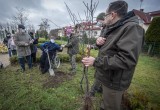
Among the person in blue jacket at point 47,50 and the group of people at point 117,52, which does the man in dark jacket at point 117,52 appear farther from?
the person in blue jacket at point 47,50

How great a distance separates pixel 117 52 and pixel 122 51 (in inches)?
7.2

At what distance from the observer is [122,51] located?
4.33ft

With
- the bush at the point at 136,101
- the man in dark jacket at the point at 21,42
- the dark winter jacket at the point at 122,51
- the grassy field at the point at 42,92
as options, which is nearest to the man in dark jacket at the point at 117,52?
the dark winter jacket at the point at 122,51

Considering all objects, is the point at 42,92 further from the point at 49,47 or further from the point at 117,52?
the point at 117,52

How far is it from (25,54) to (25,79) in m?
1.27

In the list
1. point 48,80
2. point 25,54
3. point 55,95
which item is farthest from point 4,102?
point 25,54

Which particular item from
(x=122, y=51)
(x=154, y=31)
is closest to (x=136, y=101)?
(x=122, y=51)

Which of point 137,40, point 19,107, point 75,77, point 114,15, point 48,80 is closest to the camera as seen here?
point 137,40

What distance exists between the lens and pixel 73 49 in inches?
209

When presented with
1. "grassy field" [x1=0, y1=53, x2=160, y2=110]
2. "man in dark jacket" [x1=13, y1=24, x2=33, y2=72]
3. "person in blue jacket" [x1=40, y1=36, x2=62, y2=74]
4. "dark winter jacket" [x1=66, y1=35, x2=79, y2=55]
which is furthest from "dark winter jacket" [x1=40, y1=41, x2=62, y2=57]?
"grassy field" [x1=0, y1=53, x2=160, y2=110]

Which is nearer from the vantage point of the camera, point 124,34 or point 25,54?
point 124,34

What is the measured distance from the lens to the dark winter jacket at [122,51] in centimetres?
129

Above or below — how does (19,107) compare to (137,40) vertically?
below

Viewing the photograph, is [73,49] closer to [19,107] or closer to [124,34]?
[19,107]
